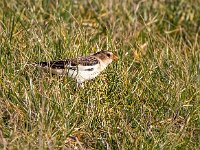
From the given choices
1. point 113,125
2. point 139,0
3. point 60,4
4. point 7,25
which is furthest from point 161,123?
point 139,0

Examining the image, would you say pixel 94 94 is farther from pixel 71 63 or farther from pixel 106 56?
pixel 106 56

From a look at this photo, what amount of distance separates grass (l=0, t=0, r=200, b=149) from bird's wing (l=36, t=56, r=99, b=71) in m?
0.12

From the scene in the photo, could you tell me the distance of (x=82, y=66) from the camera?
7.18 m

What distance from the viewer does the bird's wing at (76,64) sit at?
6.89m

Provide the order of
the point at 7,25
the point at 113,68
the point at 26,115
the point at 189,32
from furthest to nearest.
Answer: the point at 189,32 → the point at 7,25 → the point at 113,68 → the point at 26,115

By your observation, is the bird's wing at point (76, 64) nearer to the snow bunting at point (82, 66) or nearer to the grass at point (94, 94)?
the snow bunting at point (82, 66)

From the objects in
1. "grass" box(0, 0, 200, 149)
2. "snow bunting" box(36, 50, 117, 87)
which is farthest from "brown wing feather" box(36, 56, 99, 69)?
"grass" box(0, 0, 200, 149)

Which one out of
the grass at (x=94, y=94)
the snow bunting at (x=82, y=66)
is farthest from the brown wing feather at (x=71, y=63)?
the grass at (x=94, y=94)

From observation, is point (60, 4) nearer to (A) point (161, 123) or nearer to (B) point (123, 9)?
(B) point (123, 9)

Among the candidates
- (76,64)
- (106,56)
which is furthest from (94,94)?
(106,56)

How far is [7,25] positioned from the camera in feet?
26.2

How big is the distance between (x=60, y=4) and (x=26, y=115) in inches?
144

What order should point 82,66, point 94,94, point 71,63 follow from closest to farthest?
point 94,94
point 71,63
point 82,66

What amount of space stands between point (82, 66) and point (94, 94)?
58cm
